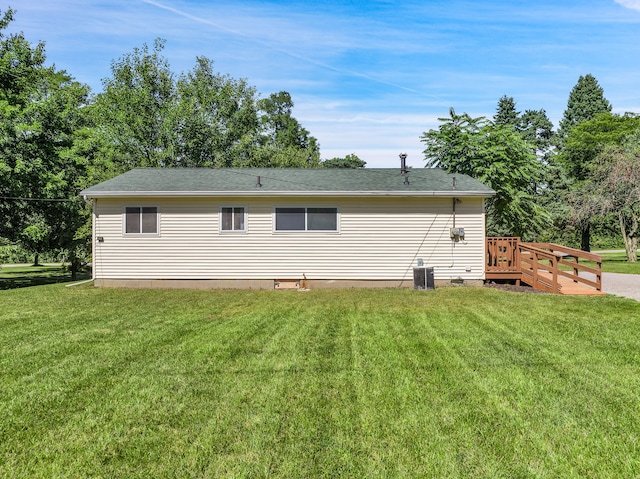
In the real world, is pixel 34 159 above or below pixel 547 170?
below

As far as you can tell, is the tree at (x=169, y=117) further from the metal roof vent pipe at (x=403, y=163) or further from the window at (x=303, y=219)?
the metal roof vent pipe at (x=403, y=163)

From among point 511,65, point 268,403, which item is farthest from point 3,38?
point 268,403

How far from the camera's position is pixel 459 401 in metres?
3.96

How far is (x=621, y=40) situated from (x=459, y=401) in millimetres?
14784

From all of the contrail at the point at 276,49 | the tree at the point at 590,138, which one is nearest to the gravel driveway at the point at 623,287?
the contrail at the point at 276,49

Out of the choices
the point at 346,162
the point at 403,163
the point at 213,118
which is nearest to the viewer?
the point at 403,163

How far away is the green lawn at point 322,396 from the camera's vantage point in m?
2.97

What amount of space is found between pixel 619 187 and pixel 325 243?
19987 mm

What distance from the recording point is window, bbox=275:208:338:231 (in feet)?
41.0

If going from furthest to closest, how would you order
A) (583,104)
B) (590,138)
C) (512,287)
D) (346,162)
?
(346,162) < (583,104) < (590,138) < (512,287)

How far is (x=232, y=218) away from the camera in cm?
1255

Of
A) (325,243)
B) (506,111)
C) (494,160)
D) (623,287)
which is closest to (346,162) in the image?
(506,111)

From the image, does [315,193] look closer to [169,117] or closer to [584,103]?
[169,117]

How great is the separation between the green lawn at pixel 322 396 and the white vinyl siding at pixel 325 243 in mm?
4503
